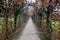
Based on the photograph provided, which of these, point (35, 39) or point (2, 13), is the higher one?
point (2, 13)

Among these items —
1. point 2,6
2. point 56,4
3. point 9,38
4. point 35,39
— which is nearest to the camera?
point 56,4

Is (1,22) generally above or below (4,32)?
above

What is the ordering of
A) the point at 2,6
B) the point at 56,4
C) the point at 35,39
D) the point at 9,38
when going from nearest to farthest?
the point at 56,4 < the point at 2,6 < the point at 9,38 < the point at 35,39

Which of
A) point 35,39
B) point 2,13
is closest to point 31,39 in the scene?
point 35,39

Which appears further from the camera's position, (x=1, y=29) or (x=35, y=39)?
(x=35, y=39)

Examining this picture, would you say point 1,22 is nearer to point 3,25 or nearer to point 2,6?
point 3,25

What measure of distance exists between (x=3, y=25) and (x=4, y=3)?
2.63 ft

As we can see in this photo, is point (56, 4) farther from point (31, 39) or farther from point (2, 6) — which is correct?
point (31, 39)

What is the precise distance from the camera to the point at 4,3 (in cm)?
609

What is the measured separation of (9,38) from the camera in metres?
6.94

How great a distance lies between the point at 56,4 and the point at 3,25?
2.34m

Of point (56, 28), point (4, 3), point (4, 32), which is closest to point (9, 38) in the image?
point (4, 32)

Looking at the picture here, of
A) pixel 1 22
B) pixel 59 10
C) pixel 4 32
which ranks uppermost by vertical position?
pixel 59 10

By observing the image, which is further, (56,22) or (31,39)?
(31,39)
